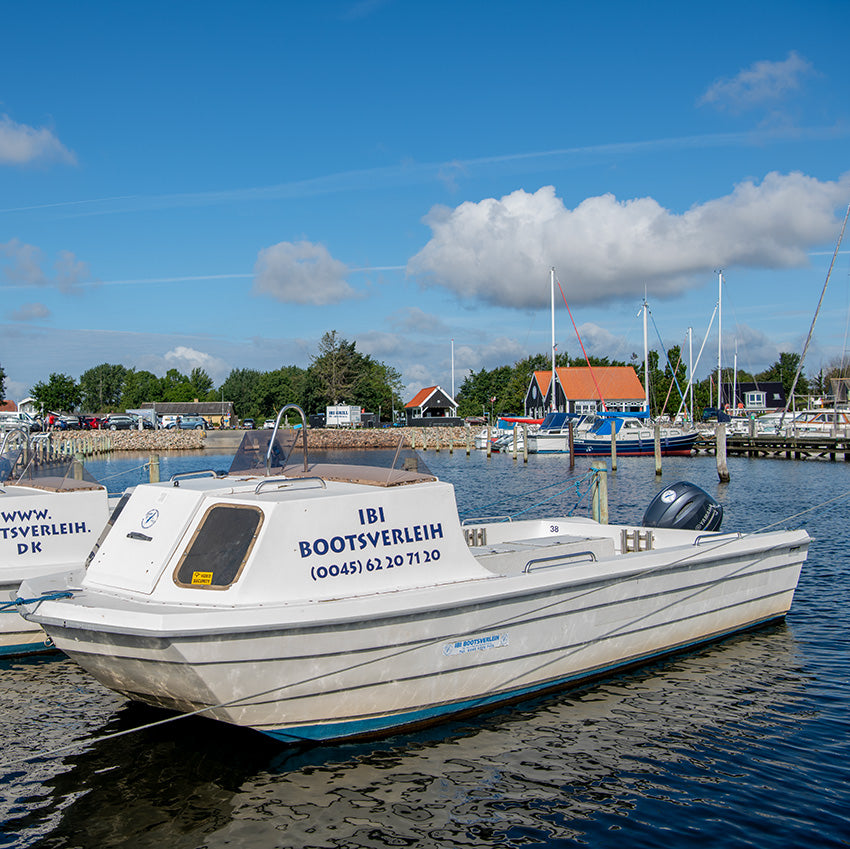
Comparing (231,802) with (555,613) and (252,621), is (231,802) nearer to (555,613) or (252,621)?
(252,621)

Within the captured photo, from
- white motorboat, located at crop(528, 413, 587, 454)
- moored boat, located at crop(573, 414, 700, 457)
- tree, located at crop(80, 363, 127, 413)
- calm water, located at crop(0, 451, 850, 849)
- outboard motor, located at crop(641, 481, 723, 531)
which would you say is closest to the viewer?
calm water, located at crop(0, 451, 850, 849)

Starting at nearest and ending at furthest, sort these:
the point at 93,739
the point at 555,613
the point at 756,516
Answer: the point at 93,739
the point at 555,613
the point at 756,516

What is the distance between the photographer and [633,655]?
30.5 feet

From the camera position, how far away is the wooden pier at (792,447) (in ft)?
143

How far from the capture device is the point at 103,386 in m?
160

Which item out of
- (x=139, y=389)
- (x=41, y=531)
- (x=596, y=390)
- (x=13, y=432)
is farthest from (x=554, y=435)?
(x=139, y=389)

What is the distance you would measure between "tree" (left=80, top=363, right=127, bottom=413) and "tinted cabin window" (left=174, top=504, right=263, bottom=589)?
154 meters

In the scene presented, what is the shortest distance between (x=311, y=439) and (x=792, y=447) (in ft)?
140

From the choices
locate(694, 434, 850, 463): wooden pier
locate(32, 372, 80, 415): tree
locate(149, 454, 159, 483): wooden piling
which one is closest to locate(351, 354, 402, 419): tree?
locate(32, 372, 80, 415): tree

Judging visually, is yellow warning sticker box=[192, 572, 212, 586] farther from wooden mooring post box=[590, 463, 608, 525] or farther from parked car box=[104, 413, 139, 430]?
parked car box=[104, 413, 139, 430]

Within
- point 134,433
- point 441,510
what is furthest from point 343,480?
Result: point 134,433

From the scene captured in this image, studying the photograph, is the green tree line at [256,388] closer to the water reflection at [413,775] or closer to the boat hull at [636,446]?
the boat hull at [636,446]

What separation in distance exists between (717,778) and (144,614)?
16.0 feet

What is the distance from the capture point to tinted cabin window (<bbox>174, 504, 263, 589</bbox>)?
7.03m
